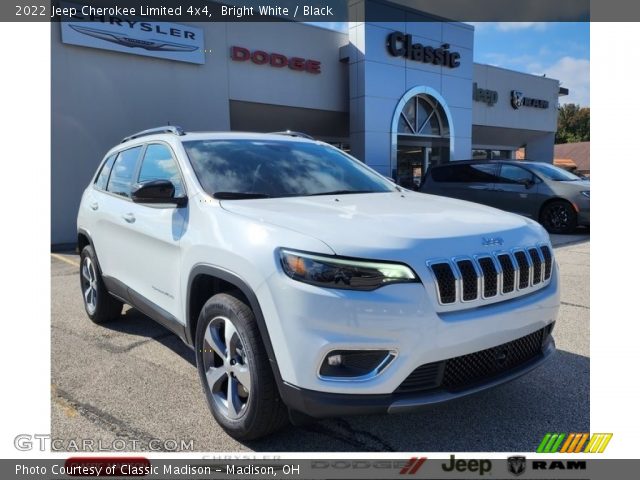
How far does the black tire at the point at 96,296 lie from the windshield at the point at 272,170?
1.98m

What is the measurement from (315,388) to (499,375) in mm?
1013

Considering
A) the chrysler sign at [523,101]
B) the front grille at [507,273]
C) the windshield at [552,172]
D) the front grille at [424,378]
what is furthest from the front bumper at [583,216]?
the chrysler sign at [523,101]

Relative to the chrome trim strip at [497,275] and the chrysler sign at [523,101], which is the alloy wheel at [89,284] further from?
the chrysler sign at [523,101]

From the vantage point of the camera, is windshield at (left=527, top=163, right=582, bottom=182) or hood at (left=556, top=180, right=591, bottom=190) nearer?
hood at (left=556, top=180, right=591, bottom=190)

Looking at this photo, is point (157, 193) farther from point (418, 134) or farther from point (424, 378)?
point (418, 134)

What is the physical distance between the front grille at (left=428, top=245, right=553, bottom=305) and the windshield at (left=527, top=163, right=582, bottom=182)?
909 centimetres

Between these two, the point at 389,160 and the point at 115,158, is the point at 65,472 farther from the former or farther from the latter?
the point at 389,160

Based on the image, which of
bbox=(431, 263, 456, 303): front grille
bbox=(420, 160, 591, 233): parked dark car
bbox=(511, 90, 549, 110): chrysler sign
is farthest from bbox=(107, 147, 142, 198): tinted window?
bbox=(511, 90, 549, 110): chrysler sign

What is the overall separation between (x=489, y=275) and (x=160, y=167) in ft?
8.21

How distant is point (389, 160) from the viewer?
624 inches

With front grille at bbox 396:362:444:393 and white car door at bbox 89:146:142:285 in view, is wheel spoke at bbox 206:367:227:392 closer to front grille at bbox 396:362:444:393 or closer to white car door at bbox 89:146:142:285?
front grille at bbox 396:362:444:393

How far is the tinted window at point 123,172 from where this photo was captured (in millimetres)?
4238

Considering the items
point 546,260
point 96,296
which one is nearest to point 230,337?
point 546,260

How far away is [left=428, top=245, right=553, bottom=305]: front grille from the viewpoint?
2.36 meters
